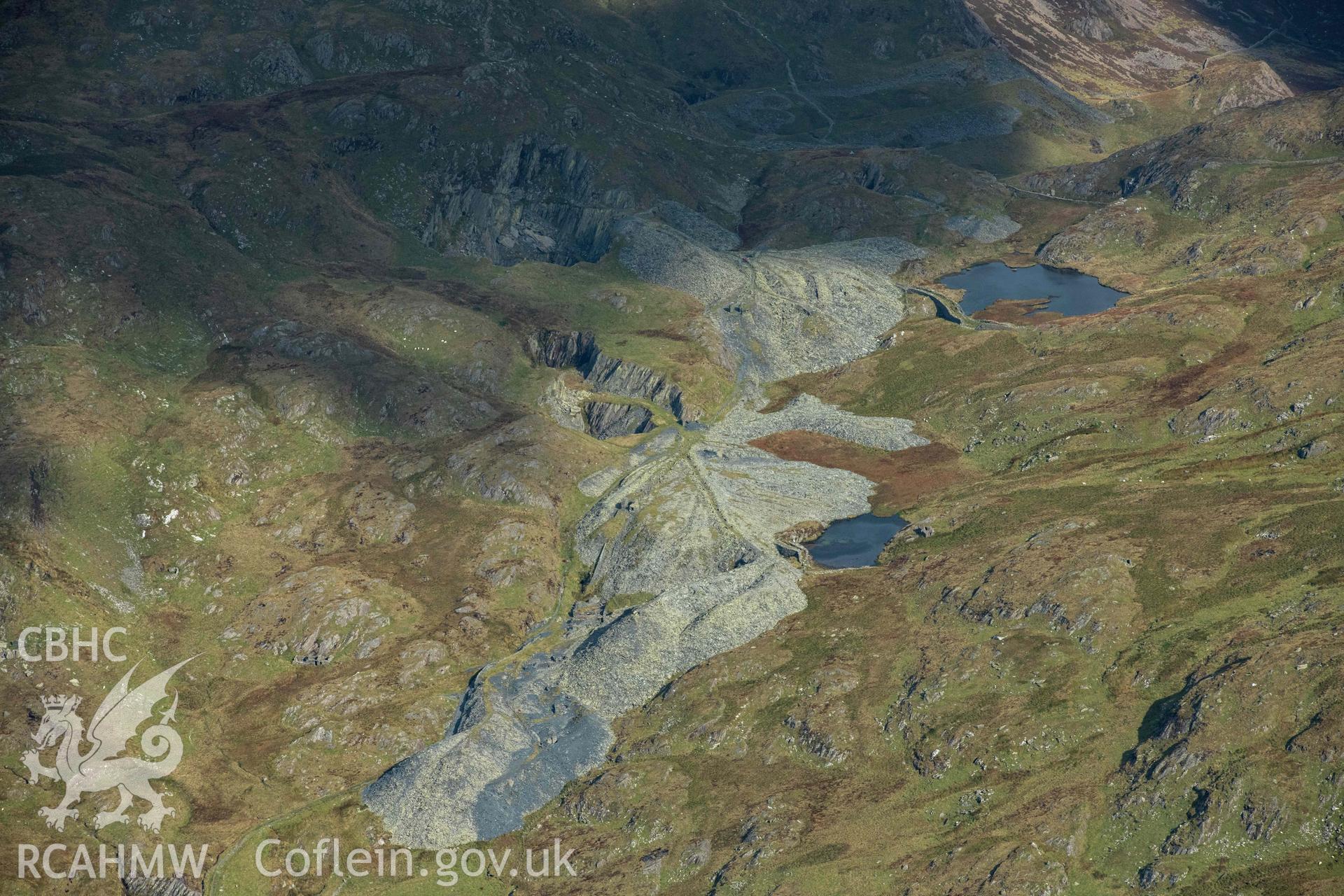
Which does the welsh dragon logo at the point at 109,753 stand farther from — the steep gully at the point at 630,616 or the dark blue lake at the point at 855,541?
the dark blue lake at the point at 855,541

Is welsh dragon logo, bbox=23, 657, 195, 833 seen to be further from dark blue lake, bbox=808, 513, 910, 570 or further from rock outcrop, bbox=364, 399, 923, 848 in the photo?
dark blue lake, bbox=808, 513, 910, 570

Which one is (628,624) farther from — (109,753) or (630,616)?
(109,753)

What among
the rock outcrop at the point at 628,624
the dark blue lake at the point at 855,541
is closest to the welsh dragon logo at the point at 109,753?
the rock outcrop at the point at 628,624

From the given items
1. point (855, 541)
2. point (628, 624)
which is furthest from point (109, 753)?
point (855, 541)

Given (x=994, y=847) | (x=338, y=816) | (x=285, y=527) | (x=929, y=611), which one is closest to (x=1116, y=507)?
(x=929, y=611)

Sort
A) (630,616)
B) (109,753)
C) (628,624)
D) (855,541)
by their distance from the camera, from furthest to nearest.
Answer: (855,541)
(630,616)
(628,624)
(109,753)

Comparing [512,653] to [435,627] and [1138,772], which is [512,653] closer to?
[435,627]

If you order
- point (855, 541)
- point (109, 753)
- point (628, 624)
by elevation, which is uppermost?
Answer: point (855, 541)

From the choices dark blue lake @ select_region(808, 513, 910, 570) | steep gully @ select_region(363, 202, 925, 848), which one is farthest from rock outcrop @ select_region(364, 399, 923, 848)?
dark blue lake @ select_region(808, 513, 910, 570)
